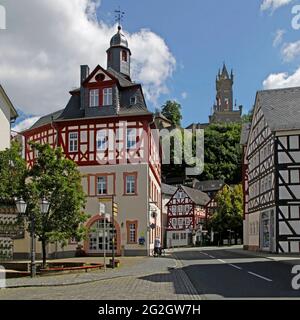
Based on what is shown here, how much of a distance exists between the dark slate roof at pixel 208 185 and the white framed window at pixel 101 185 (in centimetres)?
6211

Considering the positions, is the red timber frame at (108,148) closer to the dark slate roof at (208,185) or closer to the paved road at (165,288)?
the paved road at (165,288)

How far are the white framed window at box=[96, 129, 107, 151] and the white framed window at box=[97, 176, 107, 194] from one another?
2.39 m

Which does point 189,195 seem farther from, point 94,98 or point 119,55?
point 94,98

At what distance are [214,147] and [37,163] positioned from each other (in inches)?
3640

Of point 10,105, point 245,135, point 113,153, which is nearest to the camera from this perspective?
point 10,105

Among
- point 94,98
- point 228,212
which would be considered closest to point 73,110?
point 94,98

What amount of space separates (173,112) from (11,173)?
9789 cm

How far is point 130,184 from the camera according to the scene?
39.9 m

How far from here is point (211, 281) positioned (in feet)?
56.0

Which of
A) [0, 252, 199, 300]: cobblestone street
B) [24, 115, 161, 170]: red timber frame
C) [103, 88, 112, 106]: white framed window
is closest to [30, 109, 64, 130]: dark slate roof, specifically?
[24, 115, 161, 170]: red timber frame

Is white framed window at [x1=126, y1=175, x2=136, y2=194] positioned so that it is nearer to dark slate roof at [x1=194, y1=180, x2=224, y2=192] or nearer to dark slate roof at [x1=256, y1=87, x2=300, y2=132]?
dark slate roof at [x1=256, y1=87, x2=300, y2=132]

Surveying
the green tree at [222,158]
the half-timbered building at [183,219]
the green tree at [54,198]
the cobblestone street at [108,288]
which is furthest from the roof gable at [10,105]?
the green tree at [222,158]
